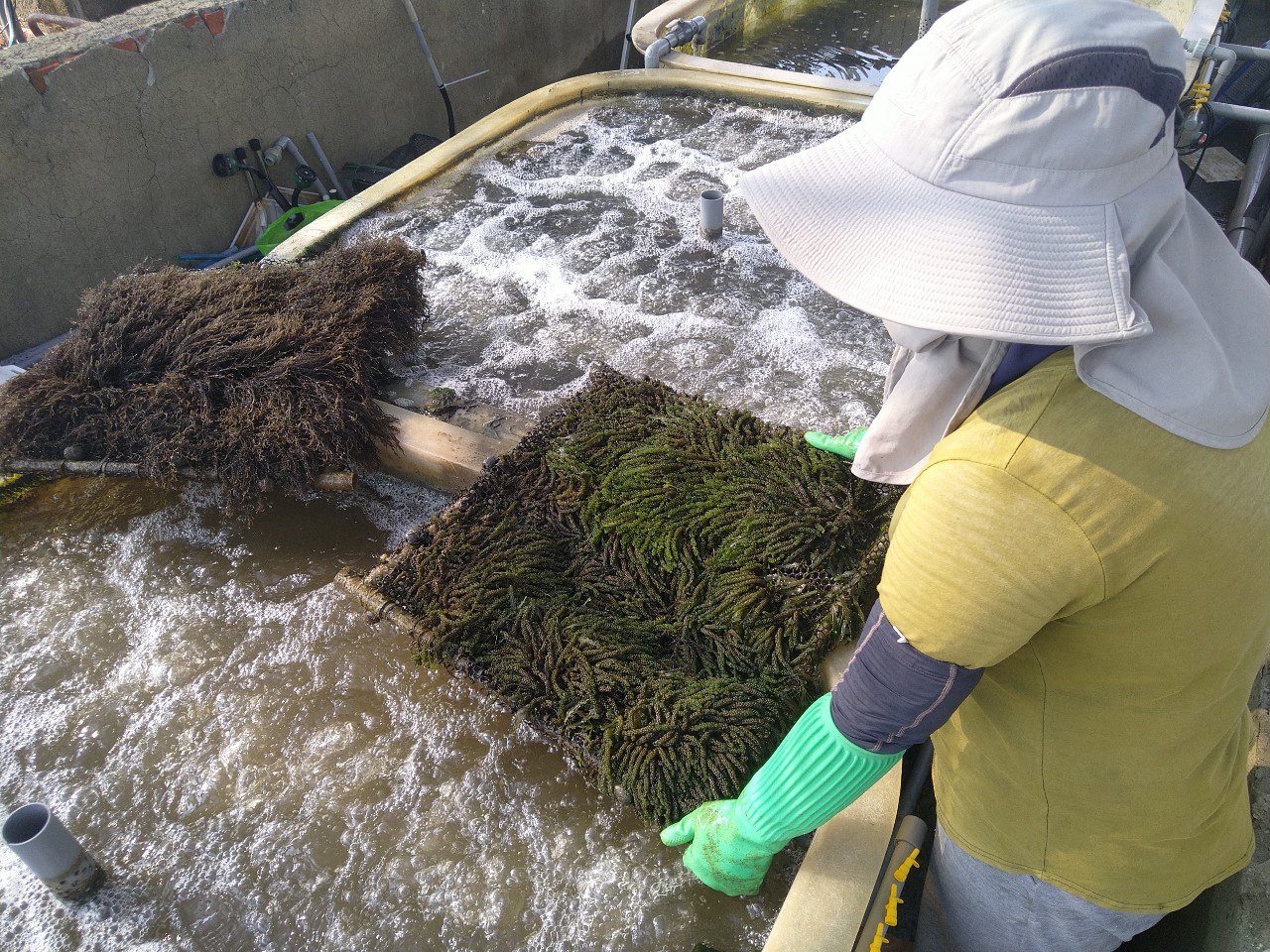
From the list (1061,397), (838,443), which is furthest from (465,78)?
(1061,397)

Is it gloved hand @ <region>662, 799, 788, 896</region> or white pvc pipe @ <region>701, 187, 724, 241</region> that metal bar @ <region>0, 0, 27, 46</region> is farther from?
gloved hand @ <region>662, 799, 788, 896</region>

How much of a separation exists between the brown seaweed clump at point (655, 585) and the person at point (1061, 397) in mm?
925

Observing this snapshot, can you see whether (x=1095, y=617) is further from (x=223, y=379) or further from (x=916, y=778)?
(x=223, y=379)

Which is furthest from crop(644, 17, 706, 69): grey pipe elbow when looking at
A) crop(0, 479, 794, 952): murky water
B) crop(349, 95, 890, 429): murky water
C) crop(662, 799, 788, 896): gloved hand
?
crop(662, 799, 788, 896): gloved hand

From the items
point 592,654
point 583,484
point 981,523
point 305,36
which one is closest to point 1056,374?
point 981,523

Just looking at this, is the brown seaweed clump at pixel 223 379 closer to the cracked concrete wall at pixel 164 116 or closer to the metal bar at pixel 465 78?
the cracked concrete wall at pixel 164 116

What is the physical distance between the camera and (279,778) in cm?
255

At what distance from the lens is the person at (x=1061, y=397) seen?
105cm

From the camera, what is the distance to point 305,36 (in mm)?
6250

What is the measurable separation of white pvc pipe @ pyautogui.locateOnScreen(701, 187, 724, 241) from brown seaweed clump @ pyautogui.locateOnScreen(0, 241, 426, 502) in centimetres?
189

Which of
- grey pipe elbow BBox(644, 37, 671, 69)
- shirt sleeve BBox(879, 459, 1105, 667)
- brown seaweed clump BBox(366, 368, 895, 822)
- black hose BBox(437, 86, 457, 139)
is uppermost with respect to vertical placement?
shirt sleeve BBox(879, 459, 1105, 667)

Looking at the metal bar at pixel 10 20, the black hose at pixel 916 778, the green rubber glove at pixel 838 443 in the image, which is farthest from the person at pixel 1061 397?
the metal bar at pixel 10 20

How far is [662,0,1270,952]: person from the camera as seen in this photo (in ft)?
3.44

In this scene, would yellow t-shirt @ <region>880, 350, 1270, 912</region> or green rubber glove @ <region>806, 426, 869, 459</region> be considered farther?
green rubber glove @ <region>806, 426, 869, 459</region>
